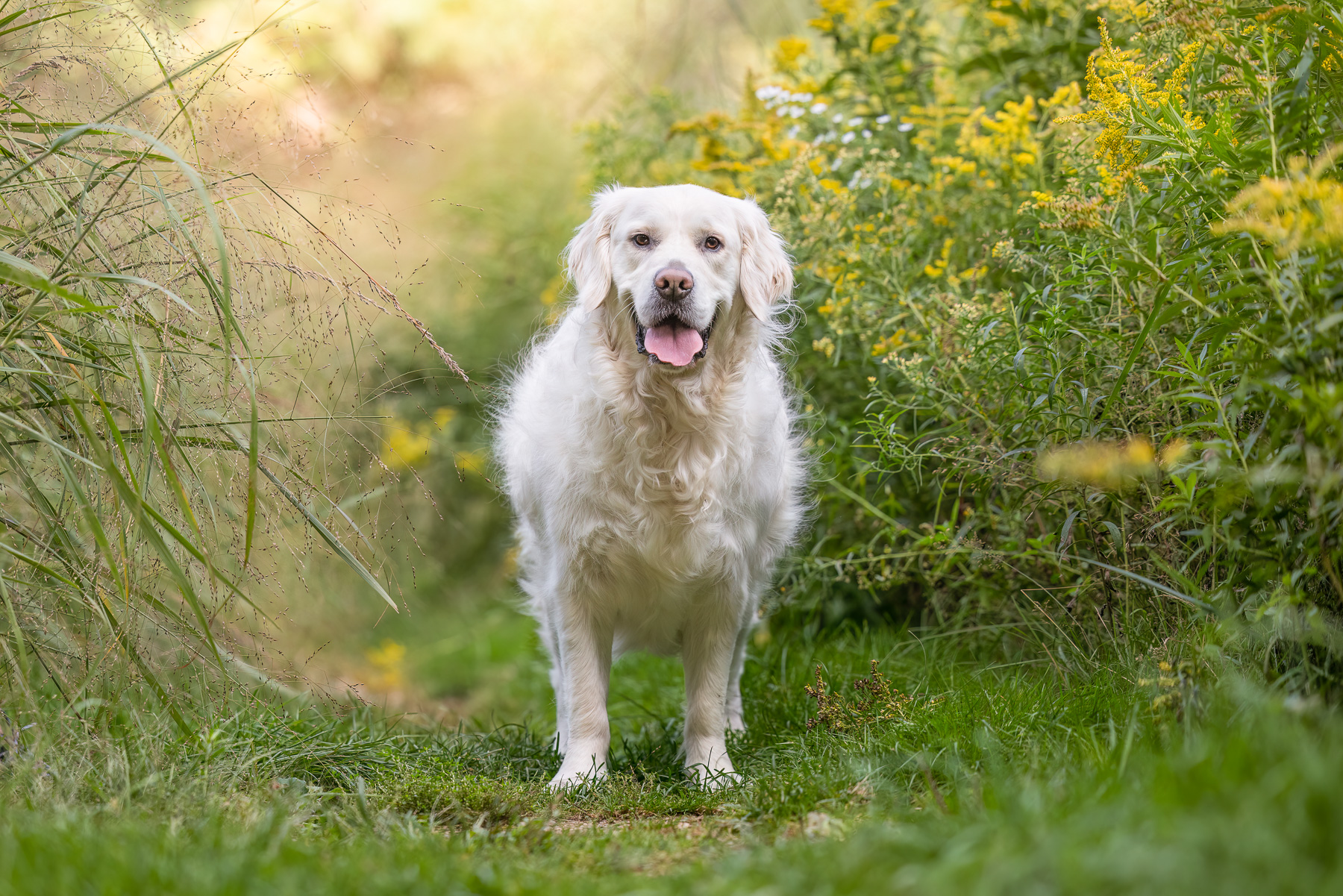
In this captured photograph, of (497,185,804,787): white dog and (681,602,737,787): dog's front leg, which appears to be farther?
(681,602,737,787): dog's front leg

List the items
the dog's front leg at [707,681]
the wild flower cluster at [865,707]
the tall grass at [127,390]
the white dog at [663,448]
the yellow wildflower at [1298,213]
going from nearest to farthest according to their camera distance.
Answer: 1. the yellow wildflower at [1298,213]
2. the tall grass at [127,390]
3. the wild flower cluster at [865,707]
4. the white dog at [663,448]
5. the dog's front leg at [707,681]

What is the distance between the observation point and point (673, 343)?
286 centimetres

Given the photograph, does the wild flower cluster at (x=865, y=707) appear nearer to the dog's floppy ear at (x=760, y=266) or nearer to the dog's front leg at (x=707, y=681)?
the dog's front leg at (x=707, y=681)

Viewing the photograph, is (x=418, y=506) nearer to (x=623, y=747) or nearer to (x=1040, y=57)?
(x=623, y=747)

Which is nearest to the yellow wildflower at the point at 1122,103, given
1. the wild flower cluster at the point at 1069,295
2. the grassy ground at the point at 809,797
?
the wild flower cluster at the point at 1069,295

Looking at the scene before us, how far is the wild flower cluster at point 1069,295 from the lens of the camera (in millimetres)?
2078

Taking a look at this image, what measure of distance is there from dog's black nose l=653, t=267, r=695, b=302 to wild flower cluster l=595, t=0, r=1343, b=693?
2.10ft

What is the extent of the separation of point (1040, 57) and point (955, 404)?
1672mm

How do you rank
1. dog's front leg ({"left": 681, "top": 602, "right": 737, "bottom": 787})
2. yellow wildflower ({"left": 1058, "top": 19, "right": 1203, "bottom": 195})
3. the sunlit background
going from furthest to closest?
1. the sunlit background
2. dog's front leg ({"left": 681, "top": 602, "right": 737, "bottom": 787})
3. yellow wildflower ({"left": 1058, "top": 19, "right": 1203, "bottom": 195})

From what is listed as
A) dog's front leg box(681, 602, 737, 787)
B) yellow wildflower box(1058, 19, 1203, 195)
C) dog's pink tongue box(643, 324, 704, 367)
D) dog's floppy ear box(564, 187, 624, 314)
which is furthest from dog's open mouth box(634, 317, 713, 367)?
yellow wildflower box(1058, 19, 1203, 195)

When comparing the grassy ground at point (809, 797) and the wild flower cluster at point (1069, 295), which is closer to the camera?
the grassy ground at point (809, 797)

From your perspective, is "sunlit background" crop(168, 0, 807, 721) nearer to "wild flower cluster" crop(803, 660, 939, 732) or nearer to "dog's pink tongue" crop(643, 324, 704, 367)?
"dog's pink tongue" crop(643, 324, 704, 367)

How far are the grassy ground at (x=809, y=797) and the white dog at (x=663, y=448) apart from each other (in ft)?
1.18

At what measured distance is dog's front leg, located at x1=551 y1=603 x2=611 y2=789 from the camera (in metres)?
3.00
